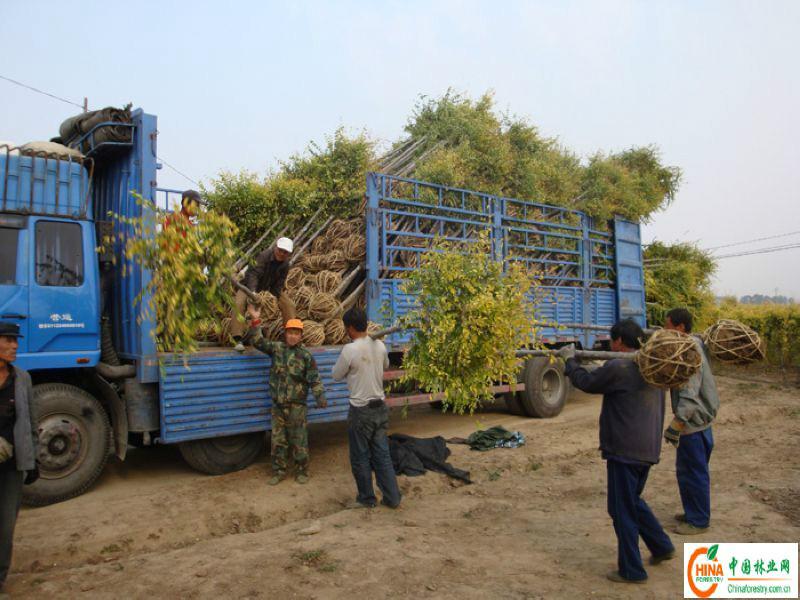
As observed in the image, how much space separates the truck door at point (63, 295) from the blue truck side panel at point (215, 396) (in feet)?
2.49

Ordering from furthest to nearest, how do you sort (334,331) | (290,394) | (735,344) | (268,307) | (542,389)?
1. (542,389)
2. (334,331)
3. (268,307)
4. (290,394)
5. (735,344)

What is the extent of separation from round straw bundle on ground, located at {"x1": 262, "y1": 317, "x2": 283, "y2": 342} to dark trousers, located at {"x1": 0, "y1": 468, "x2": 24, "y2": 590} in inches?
114

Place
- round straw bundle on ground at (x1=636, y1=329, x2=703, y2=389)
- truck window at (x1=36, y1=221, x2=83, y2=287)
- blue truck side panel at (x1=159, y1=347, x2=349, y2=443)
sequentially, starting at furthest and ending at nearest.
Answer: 1. blue truck side panel at (x1=159, y1=347, x2=349, y2=443)
2. truck window at (x1=36, y1=221, x2=83, y2=287)
3. round straw bundle on ground at (x1=636, y1=329, x2=703, y2=389)

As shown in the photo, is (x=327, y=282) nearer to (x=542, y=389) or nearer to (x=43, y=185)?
(x=43, y=185)

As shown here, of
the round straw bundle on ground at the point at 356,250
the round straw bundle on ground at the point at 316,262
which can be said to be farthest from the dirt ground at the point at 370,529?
the round straw bundle on ground at the point at 356,250

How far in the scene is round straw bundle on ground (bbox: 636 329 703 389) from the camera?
11.5 feet

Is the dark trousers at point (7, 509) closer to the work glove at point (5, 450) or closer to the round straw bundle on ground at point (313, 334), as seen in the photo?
the work glove at point (5, 450)

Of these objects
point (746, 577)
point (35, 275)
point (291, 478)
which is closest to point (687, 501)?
point (746, 577)

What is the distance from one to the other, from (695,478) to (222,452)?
4.32 meters

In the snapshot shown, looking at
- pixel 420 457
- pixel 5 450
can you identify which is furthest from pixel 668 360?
pixel 5 450

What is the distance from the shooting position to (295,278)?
7293mm

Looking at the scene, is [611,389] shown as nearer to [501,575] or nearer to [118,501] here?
[501,575]

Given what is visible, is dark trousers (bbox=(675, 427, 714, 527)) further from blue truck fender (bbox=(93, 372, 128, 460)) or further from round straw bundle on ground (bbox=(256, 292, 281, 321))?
blue truck fender (bbox=(93, 372, 128, 460))

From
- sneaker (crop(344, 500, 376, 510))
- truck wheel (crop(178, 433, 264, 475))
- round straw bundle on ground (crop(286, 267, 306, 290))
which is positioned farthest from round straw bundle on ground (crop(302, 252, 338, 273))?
sneaker (crop(344, 500, 376, 510))
